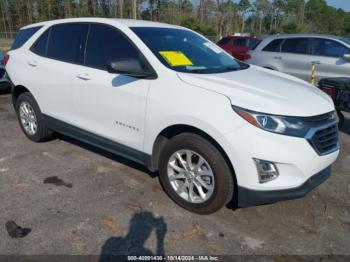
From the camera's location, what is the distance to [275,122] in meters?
2.77

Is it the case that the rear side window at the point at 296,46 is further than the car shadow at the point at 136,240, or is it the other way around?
the rear side window at the point at 296,46

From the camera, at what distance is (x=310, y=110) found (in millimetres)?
2943

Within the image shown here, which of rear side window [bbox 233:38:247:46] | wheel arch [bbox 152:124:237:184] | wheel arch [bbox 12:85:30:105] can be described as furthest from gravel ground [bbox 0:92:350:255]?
rear side window [bbox 233:38:247:46]

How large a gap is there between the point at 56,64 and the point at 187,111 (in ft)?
7.14

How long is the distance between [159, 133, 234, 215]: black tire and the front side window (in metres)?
6.50

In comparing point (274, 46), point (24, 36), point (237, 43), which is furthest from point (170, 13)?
point (24, 36)

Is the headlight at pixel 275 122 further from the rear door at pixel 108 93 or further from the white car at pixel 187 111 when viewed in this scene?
the rear door at pixel 108 93

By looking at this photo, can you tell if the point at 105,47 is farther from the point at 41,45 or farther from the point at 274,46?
the point at 274,46

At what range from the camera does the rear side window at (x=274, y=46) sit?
29.6 feet

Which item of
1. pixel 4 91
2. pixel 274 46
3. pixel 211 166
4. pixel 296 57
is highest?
pixel 274 46

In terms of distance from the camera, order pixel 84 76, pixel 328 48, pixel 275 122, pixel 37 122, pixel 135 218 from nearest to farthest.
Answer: pixel 275 122
pixel 135 218
pixel 84 76
pixel 37 122
pixel 328 48

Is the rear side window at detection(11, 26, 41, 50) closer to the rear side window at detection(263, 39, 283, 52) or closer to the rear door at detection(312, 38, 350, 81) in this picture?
the rear side window at detection(263, 39, 283, 52)

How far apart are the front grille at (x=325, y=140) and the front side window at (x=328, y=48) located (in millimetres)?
5687

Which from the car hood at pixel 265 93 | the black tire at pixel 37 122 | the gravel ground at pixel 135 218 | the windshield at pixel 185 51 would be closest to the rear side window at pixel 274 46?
the windshield at pixel 185 51
